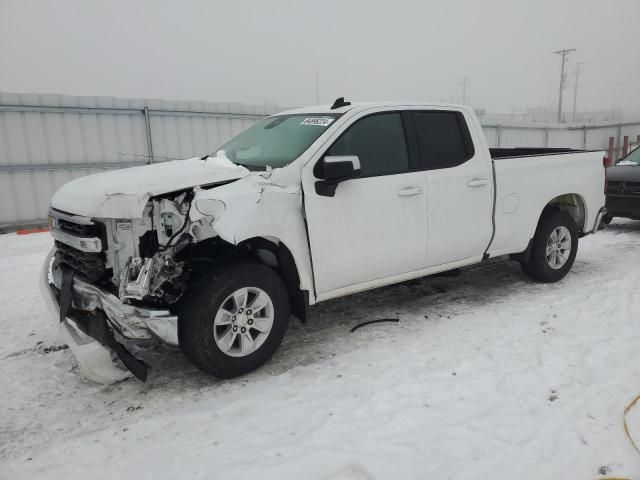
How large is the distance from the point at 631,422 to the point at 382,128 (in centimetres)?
274

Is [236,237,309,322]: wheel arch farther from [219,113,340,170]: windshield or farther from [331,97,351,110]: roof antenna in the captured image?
[331,97,351,110]: roof antenna

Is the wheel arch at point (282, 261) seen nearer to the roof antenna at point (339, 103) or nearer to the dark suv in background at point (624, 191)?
the roof antenna at point (339, 103)

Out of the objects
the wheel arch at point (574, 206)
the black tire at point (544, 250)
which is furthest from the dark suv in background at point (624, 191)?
the black tire at point (544, 250)

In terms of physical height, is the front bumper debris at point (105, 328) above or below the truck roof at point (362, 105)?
below

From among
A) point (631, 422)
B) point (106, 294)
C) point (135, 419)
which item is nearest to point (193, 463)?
point (135, 419)

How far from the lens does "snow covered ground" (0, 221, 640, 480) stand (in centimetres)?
257

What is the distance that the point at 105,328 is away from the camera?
131 inches

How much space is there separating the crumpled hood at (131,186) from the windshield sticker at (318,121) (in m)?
0.81

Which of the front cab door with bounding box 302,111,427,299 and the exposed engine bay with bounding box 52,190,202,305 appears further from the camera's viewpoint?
the front cab door with bounding box 302,111,427,299

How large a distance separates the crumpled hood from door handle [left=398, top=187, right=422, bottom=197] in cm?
133

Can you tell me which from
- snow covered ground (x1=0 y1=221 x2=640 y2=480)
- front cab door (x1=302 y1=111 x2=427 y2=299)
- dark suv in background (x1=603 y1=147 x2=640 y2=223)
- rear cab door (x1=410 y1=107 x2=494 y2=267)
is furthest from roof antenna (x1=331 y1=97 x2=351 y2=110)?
dark suv in background (x1=603 y1=147 x2=640 y2=223)

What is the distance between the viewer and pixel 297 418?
300cm

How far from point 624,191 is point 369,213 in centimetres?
636

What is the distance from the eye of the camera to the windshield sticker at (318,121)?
4020 mm
